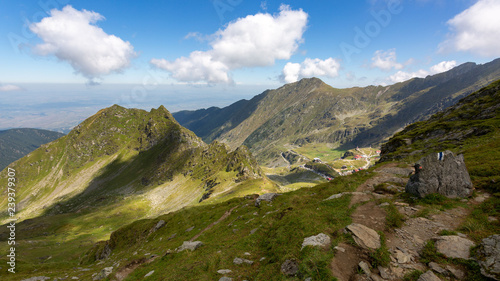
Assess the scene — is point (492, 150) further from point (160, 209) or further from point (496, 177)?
point (160, 209)

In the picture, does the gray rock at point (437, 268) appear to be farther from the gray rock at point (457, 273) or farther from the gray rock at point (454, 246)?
the gray rock at point (454, 246)

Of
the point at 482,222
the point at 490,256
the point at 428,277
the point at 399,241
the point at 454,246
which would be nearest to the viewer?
the point at 490,256

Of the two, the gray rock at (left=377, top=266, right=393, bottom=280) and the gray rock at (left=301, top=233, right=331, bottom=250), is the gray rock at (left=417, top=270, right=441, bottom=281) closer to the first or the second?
the gray rock at (left=377, top=266, right=393, bottom=280)

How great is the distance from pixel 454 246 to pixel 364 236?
16.3 ft

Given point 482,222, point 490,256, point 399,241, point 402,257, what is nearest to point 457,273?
point 490,256

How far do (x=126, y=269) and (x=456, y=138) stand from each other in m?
73.5

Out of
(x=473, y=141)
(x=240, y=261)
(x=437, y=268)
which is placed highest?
(x=473, y=141)

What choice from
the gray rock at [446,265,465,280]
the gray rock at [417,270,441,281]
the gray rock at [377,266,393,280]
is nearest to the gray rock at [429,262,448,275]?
the gray rock at [446,265,465,280]

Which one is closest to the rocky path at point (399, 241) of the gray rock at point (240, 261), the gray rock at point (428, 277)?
the gray rock at point (428, 277)

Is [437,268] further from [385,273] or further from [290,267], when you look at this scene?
[290,267]

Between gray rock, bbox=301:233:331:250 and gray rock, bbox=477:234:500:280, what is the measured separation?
314 inches

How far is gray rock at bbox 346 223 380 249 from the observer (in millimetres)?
14000

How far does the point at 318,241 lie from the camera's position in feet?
49.6

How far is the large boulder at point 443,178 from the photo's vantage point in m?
19.0
